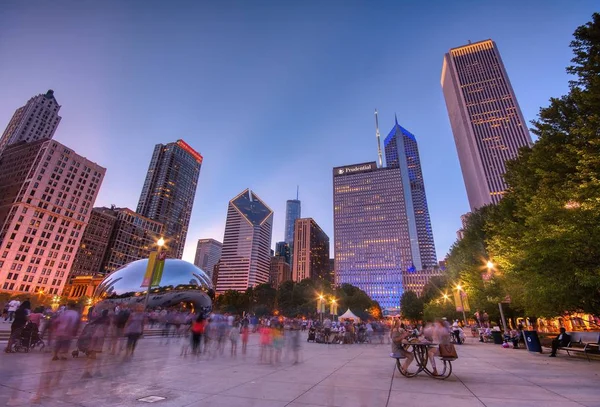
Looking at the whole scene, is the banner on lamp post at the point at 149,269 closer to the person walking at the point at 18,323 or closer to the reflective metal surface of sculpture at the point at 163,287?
the reflective metal surface of sculpture at the point at 163,287

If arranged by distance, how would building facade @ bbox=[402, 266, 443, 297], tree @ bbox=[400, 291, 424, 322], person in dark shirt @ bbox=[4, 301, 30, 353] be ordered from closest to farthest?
person in dark shirt @ bbox=[4, 301, 30, 353] < tree @ bbox=[400, 291, 424, 322] < building facade @ bbox=[402, 266, 443, 297]

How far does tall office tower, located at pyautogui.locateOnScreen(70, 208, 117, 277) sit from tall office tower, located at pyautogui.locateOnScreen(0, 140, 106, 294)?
66.5 feet

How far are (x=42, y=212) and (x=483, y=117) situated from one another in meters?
179

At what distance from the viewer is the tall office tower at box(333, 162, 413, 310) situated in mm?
167625

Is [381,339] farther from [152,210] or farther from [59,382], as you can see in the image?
[152,210]

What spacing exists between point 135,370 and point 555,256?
732 inches

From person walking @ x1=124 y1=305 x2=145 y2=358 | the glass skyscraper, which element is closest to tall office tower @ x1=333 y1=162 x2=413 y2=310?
the glass skyscraper

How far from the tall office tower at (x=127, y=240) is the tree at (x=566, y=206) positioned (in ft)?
486

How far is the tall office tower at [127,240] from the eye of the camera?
136 m

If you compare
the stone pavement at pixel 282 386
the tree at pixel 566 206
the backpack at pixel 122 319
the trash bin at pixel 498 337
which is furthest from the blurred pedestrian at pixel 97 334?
the trash bin at pixel 498 337

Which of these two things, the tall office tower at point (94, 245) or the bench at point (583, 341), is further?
the tall office tower at point (94, 245)

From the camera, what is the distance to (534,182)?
59.0ft

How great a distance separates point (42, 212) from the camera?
3984 inches

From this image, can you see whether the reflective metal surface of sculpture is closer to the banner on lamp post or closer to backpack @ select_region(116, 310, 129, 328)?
the banner on lamp post
